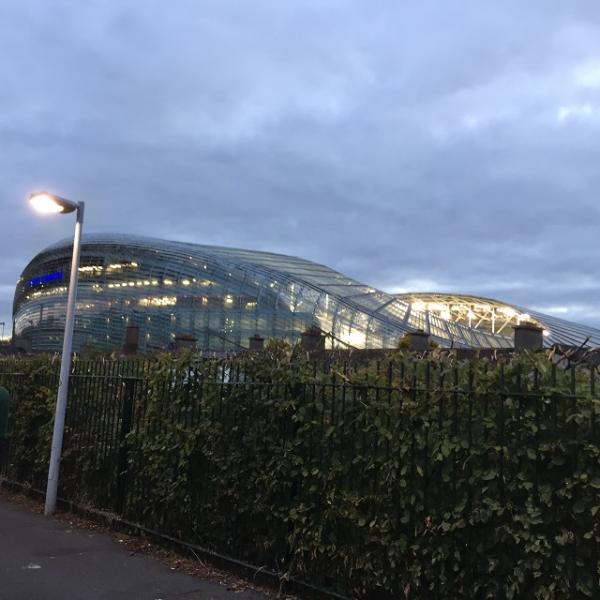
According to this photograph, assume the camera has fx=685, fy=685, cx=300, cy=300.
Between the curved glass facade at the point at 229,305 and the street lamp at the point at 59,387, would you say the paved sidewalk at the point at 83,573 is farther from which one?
the curved glass facade at the point at 229,305

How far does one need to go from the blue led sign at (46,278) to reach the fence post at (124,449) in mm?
72578

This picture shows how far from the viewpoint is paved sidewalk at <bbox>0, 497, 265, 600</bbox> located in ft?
20.2

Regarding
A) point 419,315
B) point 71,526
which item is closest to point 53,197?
point 71,526

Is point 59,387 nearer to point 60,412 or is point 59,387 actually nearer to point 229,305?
point 60,412

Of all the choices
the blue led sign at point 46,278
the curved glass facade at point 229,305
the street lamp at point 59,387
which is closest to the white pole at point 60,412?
the street lamp at point 59,387

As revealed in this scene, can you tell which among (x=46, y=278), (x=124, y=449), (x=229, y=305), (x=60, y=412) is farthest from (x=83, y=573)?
(x=46, y=278)

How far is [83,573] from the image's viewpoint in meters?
6.77

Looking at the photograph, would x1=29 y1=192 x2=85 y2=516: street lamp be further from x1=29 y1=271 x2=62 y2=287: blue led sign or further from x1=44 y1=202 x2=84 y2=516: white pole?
x1=29 y1=271 x2=62 y2=287: blue led sign

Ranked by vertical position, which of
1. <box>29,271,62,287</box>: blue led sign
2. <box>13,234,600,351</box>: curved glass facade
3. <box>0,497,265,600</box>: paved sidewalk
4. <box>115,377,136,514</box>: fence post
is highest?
<box>29,271,62,287</box>: blue led sign

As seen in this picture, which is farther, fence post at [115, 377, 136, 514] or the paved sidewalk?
fence post at [115, 377, 136, 514]

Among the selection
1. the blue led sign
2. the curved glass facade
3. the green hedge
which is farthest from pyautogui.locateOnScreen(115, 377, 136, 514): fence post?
the blue led sign

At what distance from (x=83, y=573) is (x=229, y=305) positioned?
170 feet

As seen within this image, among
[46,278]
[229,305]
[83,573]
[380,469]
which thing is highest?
[46,278]

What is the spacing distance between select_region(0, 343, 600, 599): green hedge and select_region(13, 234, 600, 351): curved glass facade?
40277 mm
